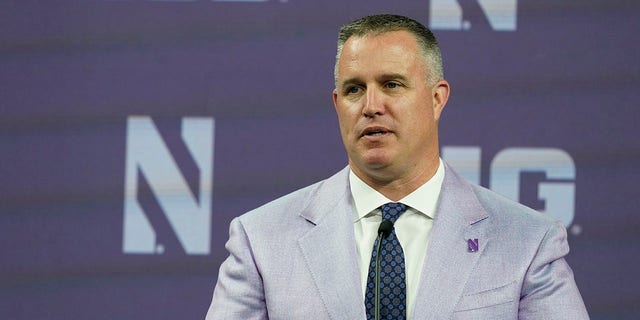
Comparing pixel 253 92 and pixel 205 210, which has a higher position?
pixel 253 92

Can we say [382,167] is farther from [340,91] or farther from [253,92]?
[253,92]

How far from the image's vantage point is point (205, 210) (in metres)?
3.59

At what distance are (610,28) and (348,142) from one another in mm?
1430

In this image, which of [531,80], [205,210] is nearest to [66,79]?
[205,210]

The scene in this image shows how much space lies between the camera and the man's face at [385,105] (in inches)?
100

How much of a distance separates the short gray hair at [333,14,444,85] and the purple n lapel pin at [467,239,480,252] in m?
0.46

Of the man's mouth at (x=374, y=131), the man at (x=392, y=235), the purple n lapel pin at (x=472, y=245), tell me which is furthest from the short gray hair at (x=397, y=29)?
the purple n lapel pin at (x=472, y=245)

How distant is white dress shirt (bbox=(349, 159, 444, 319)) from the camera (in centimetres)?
254

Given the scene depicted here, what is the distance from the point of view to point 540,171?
11.5ft

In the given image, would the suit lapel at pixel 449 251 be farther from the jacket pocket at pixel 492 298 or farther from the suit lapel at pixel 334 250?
the suit lapel at pixel 334 250

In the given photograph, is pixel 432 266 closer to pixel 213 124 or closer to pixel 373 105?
pixel 373 105

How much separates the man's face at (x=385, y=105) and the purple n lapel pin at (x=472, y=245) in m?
0.25

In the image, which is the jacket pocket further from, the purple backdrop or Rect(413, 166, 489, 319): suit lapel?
the purple backdrop

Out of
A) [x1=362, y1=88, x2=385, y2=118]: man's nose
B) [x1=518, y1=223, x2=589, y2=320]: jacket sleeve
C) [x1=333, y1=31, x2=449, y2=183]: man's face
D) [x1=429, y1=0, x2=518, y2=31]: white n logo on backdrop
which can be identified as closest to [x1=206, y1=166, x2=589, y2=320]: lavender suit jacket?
[x1=518, y1=223, x2=589, y2=320]: jacket sleeve
